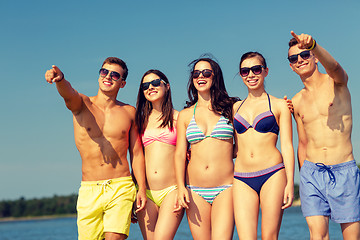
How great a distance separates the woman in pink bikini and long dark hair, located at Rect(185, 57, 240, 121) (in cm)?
49

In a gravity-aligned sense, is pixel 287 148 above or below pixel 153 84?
below

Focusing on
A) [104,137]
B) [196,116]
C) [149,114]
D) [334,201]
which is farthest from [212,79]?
[334,201]

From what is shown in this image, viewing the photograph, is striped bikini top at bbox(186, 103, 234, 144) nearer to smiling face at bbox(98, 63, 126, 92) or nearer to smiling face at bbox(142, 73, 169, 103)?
smiling face at bbox(142, 73, 169, 103)

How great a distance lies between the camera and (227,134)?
746cm

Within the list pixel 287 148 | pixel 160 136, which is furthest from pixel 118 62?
pixel 287 148

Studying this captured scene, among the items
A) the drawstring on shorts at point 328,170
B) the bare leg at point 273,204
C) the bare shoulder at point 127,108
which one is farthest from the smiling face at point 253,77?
the bare shoulder at point 127,108

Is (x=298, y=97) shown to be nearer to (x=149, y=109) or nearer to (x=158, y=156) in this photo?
(x=158, y=156)

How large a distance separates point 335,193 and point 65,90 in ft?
14.7

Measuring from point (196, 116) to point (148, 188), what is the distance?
1.53m

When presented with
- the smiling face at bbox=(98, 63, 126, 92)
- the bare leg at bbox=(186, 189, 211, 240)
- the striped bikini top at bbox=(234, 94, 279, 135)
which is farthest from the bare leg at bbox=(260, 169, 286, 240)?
the smiling face at bbox=(98, 63, 126, 92)

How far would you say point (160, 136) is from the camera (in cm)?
799

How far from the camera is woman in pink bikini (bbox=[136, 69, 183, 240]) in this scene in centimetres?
767

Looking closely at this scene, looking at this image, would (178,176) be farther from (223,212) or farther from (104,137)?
(104,137)

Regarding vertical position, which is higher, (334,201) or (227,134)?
(227,134)
